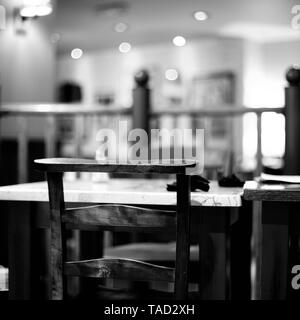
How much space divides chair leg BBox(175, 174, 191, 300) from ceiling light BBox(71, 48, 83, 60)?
1000 centimetres

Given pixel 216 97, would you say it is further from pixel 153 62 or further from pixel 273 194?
pixel 273 194

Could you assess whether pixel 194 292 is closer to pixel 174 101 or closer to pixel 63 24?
pixel 63 24

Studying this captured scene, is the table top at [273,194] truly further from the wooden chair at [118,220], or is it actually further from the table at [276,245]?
the wooden chair at [118,220]

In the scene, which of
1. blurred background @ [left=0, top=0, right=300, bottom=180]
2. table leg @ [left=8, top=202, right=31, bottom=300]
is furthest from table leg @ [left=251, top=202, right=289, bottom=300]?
blurred background @ [left=0, top=0, right=300, bottom=180]

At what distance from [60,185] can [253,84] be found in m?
9.27

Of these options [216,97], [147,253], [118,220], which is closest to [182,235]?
[118,220]

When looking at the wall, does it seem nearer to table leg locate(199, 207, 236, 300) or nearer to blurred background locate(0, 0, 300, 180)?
blurred background locate(0, 0, 300, 180)

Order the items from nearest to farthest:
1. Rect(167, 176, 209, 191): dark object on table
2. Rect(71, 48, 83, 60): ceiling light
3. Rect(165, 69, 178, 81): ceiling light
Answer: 1. Rect(167, 176, 209, 191): dark object on table
2. Rect(165, 69, 178, 81): ceiling light
3. Rect(71, 48, 83, 60): ceiling light

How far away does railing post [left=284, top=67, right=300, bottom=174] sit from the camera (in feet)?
9.36

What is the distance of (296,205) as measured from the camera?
1.66m

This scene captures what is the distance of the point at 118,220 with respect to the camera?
147cm

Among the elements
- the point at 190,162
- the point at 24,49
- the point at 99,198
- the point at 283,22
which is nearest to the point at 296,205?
the point at 190,162

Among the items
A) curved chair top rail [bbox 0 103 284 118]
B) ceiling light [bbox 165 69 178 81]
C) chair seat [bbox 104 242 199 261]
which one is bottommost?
chair seat [bbox 104 242 199 261]

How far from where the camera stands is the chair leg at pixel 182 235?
1400 mm
